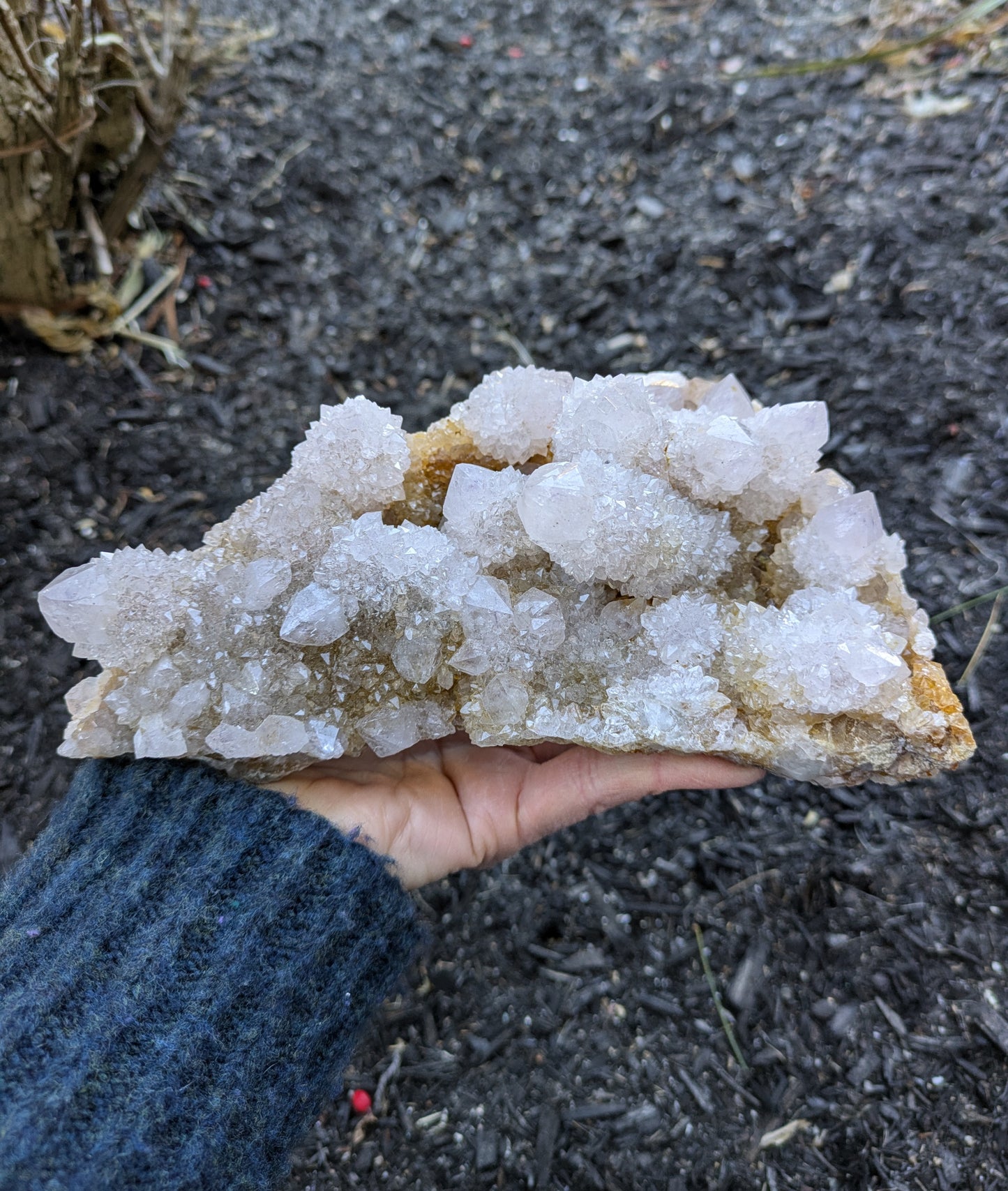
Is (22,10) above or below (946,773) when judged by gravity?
above

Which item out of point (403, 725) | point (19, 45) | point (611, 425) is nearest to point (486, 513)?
point (611, 425)

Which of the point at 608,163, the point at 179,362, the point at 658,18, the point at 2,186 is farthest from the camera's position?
the point at 658,18

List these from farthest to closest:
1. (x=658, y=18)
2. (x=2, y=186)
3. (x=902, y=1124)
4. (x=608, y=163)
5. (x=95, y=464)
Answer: (x=658, y=18), (x=608, y=163), (x=95, y=464), (x=2, y=186), (x=902, y=1124)

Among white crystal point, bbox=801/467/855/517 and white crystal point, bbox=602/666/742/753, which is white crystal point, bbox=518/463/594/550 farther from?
white crystal point, bbox=801/467/855/517

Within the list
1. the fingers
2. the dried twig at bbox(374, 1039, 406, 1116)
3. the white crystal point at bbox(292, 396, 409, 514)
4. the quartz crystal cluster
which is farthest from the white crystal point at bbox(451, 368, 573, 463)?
the dried twig at bbox(374, 1039, 406, 1116)

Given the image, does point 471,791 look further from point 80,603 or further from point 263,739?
point 80,603

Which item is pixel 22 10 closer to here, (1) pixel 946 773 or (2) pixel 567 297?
(2) pixel 567 297

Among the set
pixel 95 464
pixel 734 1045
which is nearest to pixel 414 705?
pixel 734 1045
